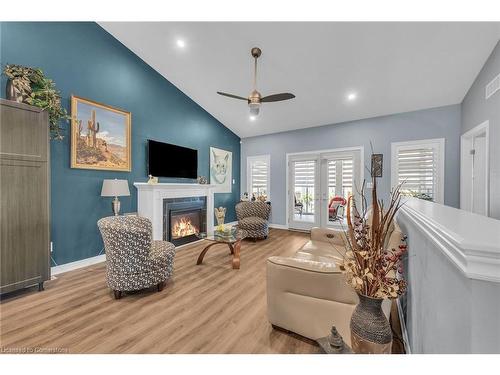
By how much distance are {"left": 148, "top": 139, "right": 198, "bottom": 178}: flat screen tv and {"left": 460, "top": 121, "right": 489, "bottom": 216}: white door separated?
5274mm

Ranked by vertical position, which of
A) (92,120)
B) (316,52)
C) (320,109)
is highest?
(316,52)

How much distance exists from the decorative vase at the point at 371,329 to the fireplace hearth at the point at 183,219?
153 inches

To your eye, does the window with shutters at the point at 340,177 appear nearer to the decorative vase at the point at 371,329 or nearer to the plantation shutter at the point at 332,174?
the plantation shutter at the point at 332,174

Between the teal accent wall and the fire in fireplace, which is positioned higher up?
the teal accent wall

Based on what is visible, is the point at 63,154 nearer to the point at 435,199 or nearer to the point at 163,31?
the point at 163,31

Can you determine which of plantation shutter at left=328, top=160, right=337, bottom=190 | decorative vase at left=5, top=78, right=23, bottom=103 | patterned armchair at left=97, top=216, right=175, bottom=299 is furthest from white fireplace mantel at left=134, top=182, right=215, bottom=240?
plantation shutter at left=328, top=160, right=337, bottom=190

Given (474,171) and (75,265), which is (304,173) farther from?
(75,265)

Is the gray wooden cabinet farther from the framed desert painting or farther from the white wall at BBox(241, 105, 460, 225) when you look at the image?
the white wall at BBox(241, 105, 460, 225)

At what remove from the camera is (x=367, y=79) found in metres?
3.86

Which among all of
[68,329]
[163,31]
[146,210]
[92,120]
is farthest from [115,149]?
[68,329]

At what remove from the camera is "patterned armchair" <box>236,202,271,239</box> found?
4.96 meters

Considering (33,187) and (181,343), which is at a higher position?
(33,187)

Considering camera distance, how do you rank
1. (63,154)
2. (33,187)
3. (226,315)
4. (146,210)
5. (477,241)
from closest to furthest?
1. (477,241)
2. (226,315)
3. (33,187)
4. (63,154)
5. (146,210)

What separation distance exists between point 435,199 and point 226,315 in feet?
15.7
